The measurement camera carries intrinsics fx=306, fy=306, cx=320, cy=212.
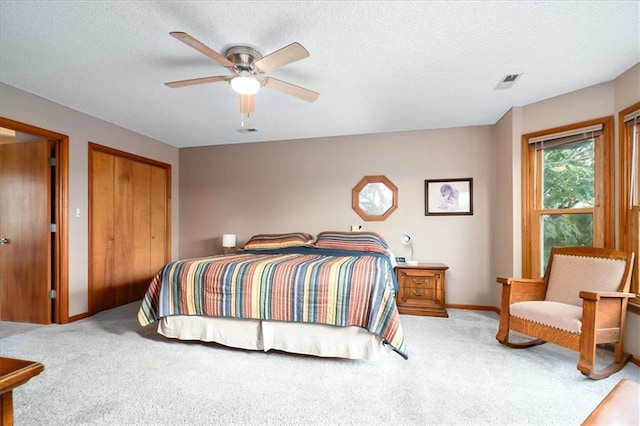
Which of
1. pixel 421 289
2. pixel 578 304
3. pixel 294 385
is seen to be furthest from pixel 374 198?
pixel 294 385

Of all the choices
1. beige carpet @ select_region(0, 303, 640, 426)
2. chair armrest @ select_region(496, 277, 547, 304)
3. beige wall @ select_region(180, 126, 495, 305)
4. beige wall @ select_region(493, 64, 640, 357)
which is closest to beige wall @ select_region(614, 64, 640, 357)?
beige wall @ select_region(493, 64, 640, 357)

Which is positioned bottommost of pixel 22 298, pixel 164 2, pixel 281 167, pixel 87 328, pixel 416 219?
pixel 87 328

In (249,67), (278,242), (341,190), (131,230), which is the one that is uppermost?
(249,67)

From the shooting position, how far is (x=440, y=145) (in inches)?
165

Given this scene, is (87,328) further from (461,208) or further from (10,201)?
(461,208)

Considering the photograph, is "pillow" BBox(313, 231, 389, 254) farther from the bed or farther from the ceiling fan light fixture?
the ceiling fan light fixture

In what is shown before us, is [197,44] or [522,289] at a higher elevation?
[197,44]

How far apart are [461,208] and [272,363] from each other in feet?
10.2

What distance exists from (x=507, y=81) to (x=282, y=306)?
2.82 metres

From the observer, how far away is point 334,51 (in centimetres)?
230

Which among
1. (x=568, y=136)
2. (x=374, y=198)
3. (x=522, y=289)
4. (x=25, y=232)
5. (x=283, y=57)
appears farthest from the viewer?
(x=374, y=198)

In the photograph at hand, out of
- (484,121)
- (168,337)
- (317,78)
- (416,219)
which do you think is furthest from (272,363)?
(484,121)

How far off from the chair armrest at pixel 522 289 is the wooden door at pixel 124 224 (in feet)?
14.7

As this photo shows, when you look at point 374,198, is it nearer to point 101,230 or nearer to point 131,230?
point 131,230
